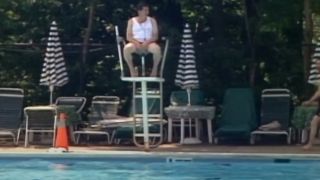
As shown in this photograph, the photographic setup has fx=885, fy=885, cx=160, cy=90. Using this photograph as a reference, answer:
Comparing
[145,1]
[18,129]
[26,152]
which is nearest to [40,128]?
[18,129]

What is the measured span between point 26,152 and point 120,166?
1.62 metres

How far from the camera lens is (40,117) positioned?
1447 cm

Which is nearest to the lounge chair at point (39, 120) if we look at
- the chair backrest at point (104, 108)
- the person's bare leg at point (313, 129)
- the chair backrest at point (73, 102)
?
the chair backrest at point (73, 102)

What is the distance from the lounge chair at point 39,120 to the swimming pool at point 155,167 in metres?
1.68

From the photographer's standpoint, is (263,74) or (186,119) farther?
(263,74)

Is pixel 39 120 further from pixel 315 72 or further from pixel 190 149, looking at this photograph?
pixel 315 72

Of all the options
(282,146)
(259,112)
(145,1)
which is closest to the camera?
(282,146)

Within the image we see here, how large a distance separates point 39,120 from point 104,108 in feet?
4.03

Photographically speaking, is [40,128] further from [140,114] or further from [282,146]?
[282,146]

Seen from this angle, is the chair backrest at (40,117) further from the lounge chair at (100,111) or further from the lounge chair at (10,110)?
the lounge chair at (100,111)

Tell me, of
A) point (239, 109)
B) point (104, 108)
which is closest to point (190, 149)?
point (239, 109)

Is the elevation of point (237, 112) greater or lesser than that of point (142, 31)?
lesser

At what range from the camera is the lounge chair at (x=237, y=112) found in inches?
573

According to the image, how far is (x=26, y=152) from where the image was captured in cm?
1313
